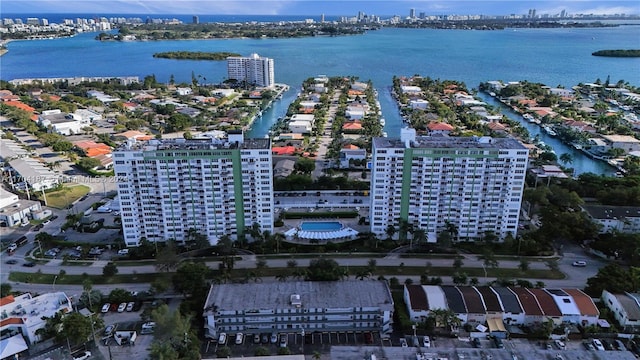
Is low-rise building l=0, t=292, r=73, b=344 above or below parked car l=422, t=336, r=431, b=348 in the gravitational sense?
above

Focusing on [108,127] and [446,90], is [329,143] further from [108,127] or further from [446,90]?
[446,90]

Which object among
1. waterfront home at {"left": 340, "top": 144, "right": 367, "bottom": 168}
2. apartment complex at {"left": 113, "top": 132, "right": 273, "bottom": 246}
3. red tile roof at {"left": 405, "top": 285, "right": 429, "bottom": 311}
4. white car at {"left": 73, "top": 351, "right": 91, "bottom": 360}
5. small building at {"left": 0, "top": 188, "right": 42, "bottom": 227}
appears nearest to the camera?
white car at {"left": 73, "top": 351, "right": 91, "bottom": 360}

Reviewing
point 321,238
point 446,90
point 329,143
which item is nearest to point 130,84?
point 329,143

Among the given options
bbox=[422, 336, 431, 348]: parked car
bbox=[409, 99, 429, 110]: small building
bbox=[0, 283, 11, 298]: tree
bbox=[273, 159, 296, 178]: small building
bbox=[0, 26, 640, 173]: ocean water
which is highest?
bbox=[0, 26, 640, 173]: ocean water

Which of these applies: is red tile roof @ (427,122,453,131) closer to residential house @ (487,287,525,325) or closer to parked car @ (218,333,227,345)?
residential house @ (487,287,525,325)

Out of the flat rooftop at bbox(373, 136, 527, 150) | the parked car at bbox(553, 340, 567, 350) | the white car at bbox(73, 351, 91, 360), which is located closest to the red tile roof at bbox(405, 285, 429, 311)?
the parked car at bbox(553, 340, 567, 350)

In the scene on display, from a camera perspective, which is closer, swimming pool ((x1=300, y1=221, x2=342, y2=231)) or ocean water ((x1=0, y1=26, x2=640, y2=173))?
swimming pool ((x1=300, y1=221, x2=342, y2=231))
